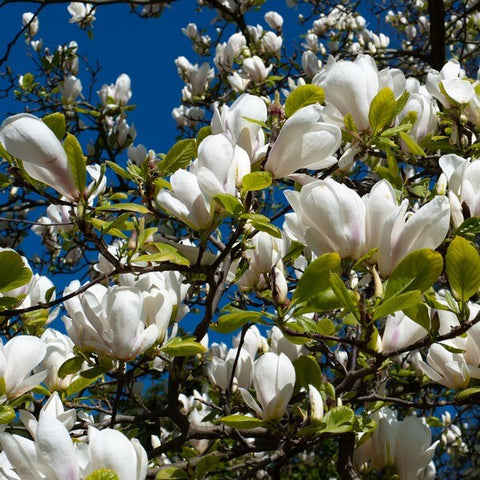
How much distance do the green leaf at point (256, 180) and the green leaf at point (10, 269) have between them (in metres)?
0.31

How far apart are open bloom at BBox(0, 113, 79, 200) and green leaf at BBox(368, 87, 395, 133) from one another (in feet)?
1.47

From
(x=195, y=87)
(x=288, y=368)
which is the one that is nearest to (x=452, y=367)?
(x=288, y=368)

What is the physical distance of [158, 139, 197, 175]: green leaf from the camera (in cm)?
92

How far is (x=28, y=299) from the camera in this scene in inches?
49.8

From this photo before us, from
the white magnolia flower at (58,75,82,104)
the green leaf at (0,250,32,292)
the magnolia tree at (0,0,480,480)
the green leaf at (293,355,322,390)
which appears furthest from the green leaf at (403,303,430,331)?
the white magnolia flower at (58,75,82,104)

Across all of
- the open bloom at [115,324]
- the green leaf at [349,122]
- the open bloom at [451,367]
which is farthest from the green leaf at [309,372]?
the green leaf at [349,122]

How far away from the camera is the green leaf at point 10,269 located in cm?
82

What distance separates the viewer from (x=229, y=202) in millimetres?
777

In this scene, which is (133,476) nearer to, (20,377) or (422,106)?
(20,377)

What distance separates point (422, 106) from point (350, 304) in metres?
0.73

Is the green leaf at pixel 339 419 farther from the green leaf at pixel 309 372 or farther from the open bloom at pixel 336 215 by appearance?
the open bloom at pixel 336 215

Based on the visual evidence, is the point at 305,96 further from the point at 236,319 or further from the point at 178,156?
the point at 236,319

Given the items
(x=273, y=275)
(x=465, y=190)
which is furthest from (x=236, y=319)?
(x=465, y=190)

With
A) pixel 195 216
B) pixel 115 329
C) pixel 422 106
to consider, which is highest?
pixel 422 106
